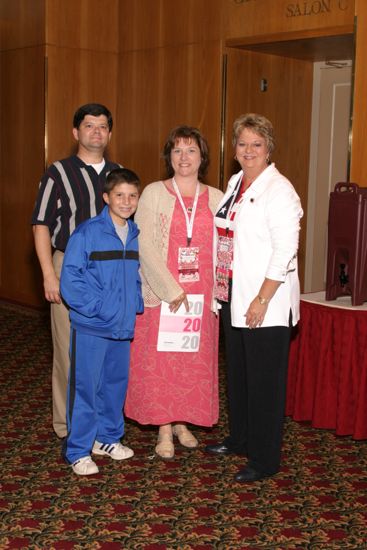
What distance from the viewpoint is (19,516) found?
10.7ft

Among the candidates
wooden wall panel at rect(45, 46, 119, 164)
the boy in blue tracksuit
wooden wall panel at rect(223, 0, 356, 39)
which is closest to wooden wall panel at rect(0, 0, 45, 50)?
wooden wall panel at rect(45, 46, 119, 164)

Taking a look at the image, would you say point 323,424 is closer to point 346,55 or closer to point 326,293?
point 326,293

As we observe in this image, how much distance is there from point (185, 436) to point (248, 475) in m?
0.57

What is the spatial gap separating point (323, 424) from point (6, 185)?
4611 millimetres

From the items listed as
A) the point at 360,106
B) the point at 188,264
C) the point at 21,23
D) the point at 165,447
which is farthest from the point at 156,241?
the point at 21,23

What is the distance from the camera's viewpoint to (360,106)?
5.36 metres

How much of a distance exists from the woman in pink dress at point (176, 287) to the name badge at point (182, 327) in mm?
11

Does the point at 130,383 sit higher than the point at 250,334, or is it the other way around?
the point at 250,334

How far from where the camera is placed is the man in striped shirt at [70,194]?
379 centimetres

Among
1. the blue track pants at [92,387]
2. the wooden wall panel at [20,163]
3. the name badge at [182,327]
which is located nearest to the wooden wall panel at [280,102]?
the wooden wall panel at [20,163]

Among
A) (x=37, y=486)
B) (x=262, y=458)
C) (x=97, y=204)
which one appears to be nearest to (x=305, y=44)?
(x=97, y=204)

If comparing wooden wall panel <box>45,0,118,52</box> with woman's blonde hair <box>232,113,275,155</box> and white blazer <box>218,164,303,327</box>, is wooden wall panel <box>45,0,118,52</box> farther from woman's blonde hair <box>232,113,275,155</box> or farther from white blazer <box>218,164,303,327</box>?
white blazer <box>218,164,303,327</box>

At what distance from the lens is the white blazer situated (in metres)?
3.38

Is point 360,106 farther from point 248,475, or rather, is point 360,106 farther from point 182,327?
point 248,475
